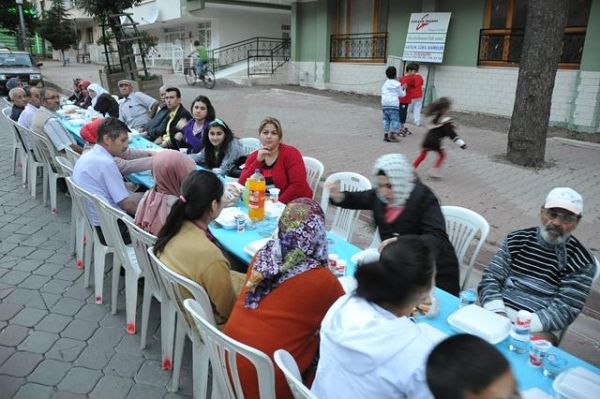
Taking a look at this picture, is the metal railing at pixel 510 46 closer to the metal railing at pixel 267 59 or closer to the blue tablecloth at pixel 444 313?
the metal railing at pixel 267 59

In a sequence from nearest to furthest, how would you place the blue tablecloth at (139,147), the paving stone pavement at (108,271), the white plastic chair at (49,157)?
1. the paving stone pavement at (108,271)
2. the blue tablecloth at (139,147)
3. the white plastic chair at (49,157)

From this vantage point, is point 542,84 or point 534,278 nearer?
point 534,278

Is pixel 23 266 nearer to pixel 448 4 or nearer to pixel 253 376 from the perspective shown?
pixel 253 376

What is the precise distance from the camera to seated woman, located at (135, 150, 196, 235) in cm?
315

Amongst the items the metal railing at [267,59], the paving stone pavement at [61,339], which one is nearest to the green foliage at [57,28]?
the metal railing at [267,59]

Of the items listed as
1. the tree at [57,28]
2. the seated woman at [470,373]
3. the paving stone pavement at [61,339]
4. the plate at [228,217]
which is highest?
the tree at [57,28]

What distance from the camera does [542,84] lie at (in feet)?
23.1

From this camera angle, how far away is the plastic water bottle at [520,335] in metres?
1.91

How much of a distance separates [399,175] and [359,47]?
14.3 meters

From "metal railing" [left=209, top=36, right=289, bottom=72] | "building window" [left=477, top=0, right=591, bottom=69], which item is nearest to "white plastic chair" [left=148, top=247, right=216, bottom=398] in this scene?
"building window" [left=477, top=0, right=591, bottom=69]

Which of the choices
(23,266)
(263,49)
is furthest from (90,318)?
(263,49)

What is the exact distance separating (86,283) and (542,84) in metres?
6.96

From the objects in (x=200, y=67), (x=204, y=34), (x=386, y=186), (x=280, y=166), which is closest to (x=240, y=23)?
(x=204, y=34)

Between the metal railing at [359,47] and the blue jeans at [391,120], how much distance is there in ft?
21.4
